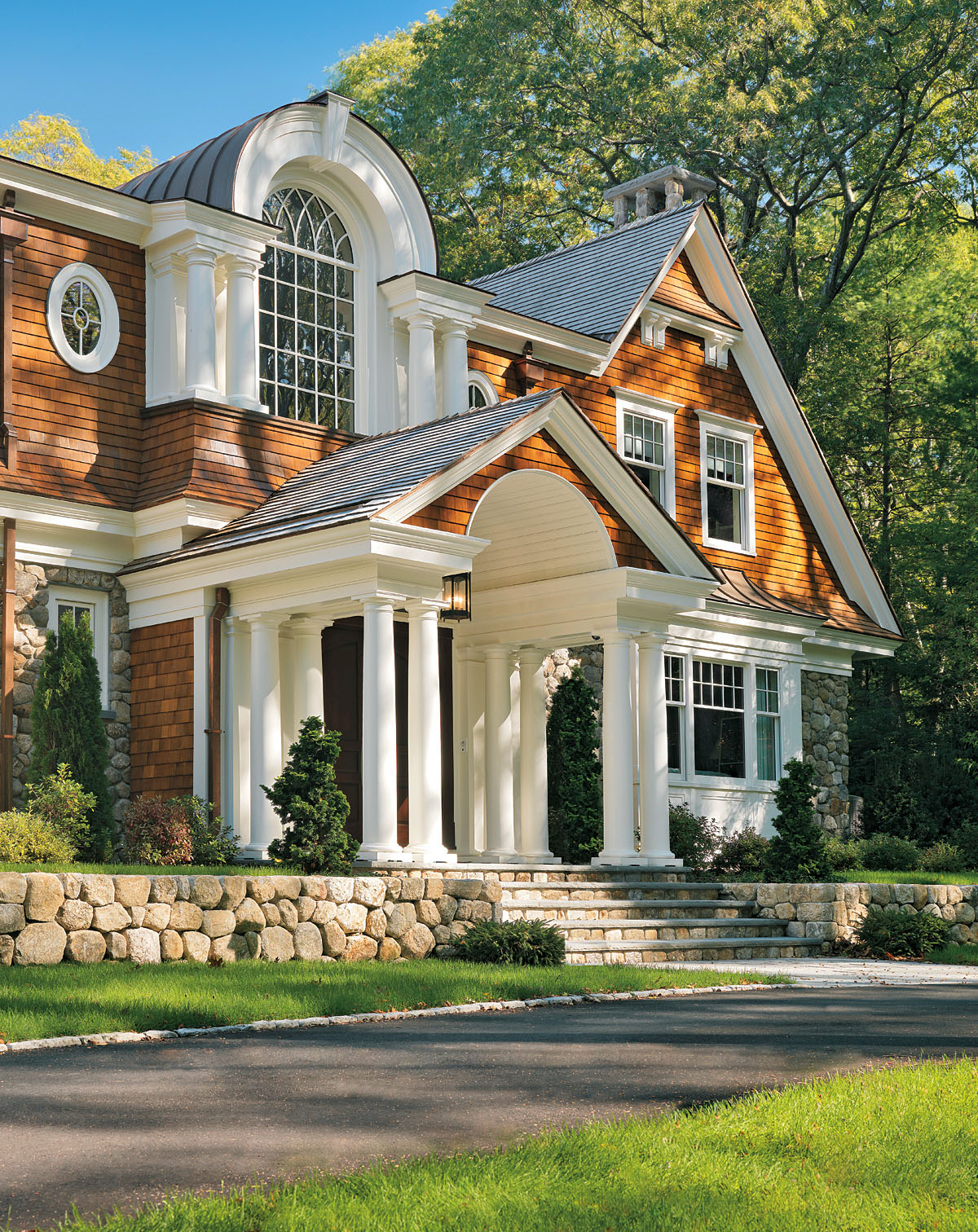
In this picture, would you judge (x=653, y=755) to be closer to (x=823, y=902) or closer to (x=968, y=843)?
(x=823, y=902)

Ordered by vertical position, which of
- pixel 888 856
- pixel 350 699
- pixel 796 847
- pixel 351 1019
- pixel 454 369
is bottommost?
pixel 351 1019

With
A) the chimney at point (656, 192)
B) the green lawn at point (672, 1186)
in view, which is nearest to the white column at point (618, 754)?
the green lawn at point (672, 1186)

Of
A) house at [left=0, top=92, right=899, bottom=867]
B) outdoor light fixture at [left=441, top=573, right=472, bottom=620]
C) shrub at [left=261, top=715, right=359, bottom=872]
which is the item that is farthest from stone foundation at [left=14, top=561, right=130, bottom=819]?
outdoor light fixture at [left=441, top=573, right=472, bottom=620]

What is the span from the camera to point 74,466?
1540 cm

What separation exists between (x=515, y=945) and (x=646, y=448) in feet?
33.4

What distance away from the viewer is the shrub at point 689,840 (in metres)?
17.7

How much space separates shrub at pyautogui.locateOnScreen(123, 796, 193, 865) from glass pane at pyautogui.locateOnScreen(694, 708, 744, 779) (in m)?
8.13

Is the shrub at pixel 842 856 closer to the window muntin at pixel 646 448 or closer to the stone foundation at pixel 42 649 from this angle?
the window muntin at pixel 646 448

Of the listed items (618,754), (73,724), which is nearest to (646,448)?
(618,754)

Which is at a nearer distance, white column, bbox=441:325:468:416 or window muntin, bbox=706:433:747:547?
white column, bbox=441:325:468:416

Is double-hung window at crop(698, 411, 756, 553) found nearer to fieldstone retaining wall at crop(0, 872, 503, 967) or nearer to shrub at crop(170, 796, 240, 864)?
shrub at crop(170, 796, 240, 864)

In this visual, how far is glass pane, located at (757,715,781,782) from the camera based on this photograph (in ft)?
68.5

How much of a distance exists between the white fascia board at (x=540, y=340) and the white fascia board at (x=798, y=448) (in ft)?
11.0

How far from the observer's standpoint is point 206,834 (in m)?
14.1
